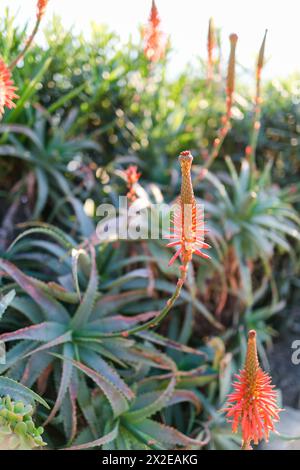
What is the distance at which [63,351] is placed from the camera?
5.16ft

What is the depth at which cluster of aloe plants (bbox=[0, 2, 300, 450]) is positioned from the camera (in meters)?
1.59

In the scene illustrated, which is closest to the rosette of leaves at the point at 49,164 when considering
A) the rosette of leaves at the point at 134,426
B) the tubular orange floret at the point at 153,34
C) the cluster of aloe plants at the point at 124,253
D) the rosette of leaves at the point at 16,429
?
the cluster of aloe plants at the point at 124,253

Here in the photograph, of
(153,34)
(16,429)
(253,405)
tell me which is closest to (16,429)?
(16,429)

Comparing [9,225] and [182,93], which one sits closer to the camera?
[9,225]

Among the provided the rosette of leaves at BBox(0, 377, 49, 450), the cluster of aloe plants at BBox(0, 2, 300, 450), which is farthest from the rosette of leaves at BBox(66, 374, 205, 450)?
the rosette of leaves at BBox(0, 377, 49, 450)

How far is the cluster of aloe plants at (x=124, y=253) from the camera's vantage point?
1.59 metres

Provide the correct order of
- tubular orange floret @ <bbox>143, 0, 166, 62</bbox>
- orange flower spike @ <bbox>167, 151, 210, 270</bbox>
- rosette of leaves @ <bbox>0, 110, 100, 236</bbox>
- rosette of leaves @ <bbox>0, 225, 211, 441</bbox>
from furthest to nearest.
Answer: rosette of leaves @ <bbox>0, 110, 100, 236</bbox> < tubular orange floret @ <bbox>143, 0, 166, 62</bbox> < rosette of leaves @ <bbox>0, 225, 211, 441</bbox> < orange flower spike @ <bbox>167, 151, 210, 270</bbox>

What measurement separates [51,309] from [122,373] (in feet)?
0.94

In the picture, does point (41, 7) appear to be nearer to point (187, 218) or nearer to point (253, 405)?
point (187, 218)

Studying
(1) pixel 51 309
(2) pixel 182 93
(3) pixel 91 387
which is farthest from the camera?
(2) pixel 182 93

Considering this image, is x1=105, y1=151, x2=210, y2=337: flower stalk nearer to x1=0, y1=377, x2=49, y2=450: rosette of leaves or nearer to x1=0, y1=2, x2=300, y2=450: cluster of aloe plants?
x1=0, y1=2, x2=300, y2=450: cluster of aloe plants

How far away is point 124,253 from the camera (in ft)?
6.71
